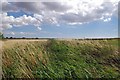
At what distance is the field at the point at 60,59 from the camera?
11.3 meters

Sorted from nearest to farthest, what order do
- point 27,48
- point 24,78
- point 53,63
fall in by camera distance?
point 24,78 < point 53,63 < point 27,48

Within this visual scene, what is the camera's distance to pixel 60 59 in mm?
12234

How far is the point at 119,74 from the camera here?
448 inches

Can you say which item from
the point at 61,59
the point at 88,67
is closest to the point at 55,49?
the point at 61,59

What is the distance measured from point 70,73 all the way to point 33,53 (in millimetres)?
2174

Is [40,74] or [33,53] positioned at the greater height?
[33,53]

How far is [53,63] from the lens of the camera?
39.1 feet

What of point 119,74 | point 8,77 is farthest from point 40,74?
point 119,74

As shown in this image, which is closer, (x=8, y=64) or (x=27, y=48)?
(x=8, y=64)

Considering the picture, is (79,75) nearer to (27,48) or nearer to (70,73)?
(70,73)

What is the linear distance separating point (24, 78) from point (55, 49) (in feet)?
8.01

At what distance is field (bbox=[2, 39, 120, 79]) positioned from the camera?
11.3 metres

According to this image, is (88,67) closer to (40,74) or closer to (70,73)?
(70,73)

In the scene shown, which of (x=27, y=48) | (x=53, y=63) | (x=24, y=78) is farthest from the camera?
(x=27, y=48)
